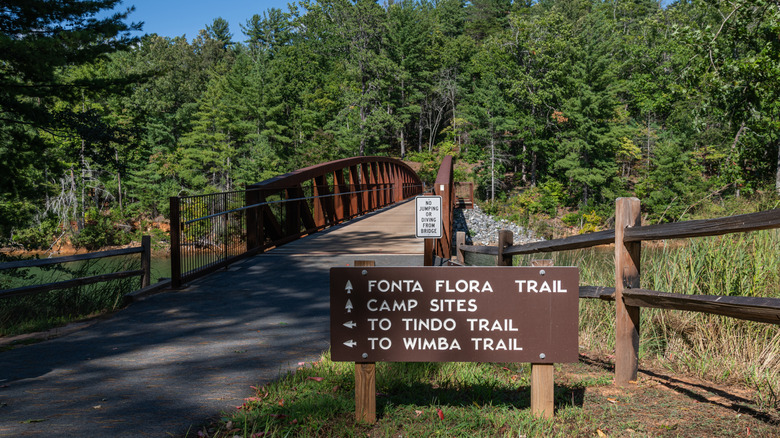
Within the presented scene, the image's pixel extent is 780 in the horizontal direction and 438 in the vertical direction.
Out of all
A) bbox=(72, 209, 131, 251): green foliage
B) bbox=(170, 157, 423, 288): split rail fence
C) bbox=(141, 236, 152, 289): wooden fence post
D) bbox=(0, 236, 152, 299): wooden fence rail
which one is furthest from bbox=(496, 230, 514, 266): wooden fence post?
bbox=(72, 209, 131, 251): green foliage

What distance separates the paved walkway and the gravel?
760 inches

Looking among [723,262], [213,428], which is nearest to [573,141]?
[723,262]

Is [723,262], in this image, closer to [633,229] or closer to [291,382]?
[633,229]

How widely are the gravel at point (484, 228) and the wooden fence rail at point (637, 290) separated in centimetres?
2136

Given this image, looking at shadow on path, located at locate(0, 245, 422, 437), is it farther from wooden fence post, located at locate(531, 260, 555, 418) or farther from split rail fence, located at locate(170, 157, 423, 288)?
wooden fence post, located at locate(531, 260, 555, 418)

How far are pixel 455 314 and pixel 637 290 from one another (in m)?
1.35

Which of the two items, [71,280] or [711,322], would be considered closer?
[711,322]

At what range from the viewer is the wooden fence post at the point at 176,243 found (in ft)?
23.8

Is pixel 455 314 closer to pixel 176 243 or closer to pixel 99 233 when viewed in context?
pixel 176 243

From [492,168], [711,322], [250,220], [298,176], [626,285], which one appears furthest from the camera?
[492,168]

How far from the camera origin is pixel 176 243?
7.30 meters

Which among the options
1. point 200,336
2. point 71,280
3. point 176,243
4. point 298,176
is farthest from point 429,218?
point 298,176

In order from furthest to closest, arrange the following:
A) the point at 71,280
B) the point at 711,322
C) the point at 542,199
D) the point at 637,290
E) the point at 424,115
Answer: the point at 424,115 < the point at 542,199 < the point at 71,280 < the point at 711,322 < the point at 637,290

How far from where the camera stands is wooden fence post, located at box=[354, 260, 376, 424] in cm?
311
